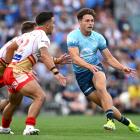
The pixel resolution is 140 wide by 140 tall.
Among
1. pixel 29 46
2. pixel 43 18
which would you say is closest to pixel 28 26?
pixel 43 18

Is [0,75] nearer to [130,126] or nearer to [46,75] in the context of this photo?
[130,126]

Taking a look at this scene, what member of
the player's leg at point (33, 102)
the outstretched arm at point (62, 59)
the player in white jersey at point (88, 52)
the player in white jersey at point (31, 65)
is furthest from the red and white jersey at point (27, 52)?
the player in white jersey at point (88, 52)

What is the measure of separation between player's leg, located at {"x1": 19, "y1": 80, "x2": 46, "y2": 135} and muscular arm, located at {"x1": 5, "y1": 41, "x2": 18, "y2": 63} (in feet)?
2.83

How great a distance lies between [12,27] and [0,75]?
12088 mm

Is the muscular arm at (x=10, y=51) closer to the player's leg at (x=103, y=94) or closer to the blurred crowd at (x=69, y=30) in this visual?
the player's leg at (x=103, y=94)

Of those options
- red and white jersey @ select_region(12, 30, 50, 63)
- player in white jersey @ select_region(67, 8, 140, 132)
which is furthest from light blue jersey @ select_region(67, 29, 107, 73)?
red and white jersey @ select_region(12, 30, 50, 63)

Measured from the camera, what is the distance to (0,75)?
A: 1438 cm

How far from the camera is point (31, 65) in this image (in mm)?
12906

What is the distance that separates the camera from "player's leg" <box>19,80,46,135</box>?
1247cm

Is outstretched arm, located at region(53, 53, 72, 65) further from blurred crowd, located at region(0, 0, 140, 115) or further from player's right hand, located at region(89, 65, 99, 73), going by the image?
blurred crowd, located at region(0, 0, 140, 115)

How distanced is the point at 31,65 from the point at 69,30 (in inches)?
560

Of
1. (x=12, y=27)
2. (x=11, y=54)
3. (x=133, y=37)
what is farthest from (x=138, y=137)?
(x=133, y=37)

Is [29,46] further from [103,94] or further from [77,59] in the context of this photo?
[103,94]

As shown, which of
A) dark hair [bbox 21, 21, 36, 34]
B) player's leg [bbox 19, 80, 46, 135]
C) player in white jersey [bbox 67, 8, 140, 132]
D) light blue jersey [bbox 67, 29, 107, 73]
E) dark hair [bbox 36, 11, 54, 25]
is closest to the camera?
player's leg [bbox 19, 80, 46, 135]
